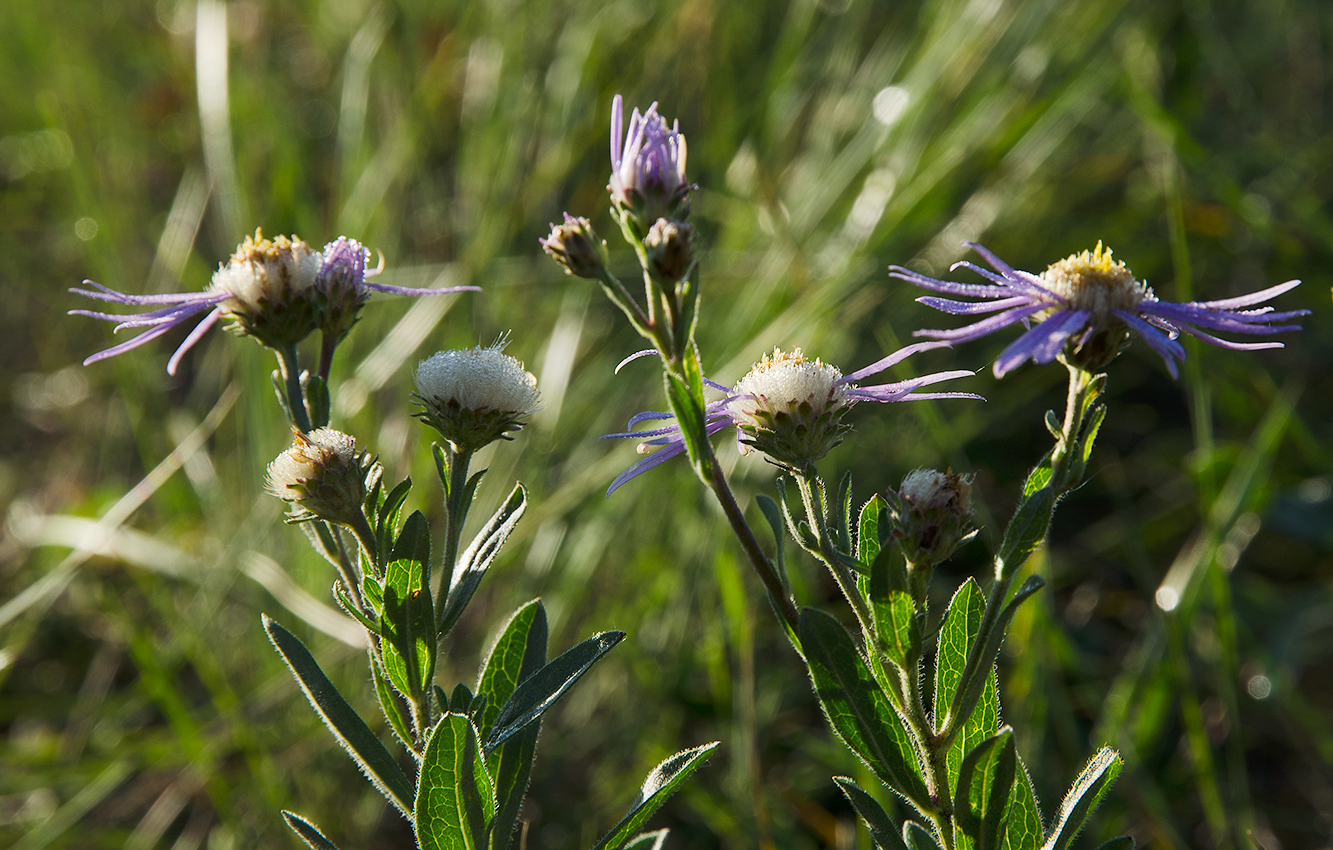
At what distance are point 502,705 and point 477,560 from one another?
145mm

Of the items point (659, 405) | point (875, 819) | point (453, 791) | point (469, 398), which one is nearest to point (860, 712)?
point (875, 819)

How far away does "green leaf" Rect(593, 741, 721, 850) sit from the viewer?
2.88 ft

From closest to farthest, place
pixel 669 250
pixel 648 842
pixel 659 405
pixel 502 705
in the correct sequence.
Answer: pixel 669 250
pixel 648 842
pixel 502 705
pixel 659 405

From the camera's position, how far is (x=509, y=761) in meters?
1.00

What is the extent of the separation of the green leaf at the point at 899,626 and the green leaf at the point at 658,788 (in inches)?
6.5

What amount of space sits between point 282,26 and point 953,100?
291cm

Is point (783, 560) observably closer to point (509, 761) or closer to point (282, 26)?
point (509, 761)

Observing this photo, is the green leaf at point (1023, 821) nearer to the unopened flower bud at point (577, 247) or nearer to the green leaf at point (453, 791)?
the green leaf at point (453, 791)

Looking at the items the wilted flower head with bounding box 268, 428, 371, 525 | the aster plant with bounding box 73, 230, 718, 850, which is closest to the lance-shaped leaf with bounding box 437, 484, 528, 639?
the aster plant with bounding box 73, 230, 718, 850

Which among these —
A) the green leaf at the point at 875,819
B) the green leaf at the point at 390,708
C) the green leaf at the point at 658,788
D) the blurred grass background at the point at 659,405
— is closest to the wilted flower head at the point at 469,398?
the green leaf at the point at 390,708

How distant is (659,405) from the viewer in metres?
2.26

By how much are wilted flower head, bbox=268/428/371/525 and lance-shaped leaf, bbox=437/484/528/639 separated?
109mm

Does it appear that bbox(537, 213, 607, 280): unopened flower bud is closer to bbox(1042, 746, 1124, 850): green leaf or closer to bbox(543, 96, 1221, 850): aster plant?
bbox(543, 96, 1221, 850): aster plant

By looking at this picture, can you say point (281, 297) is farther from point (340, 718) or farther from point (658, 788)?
point (658, 788)
